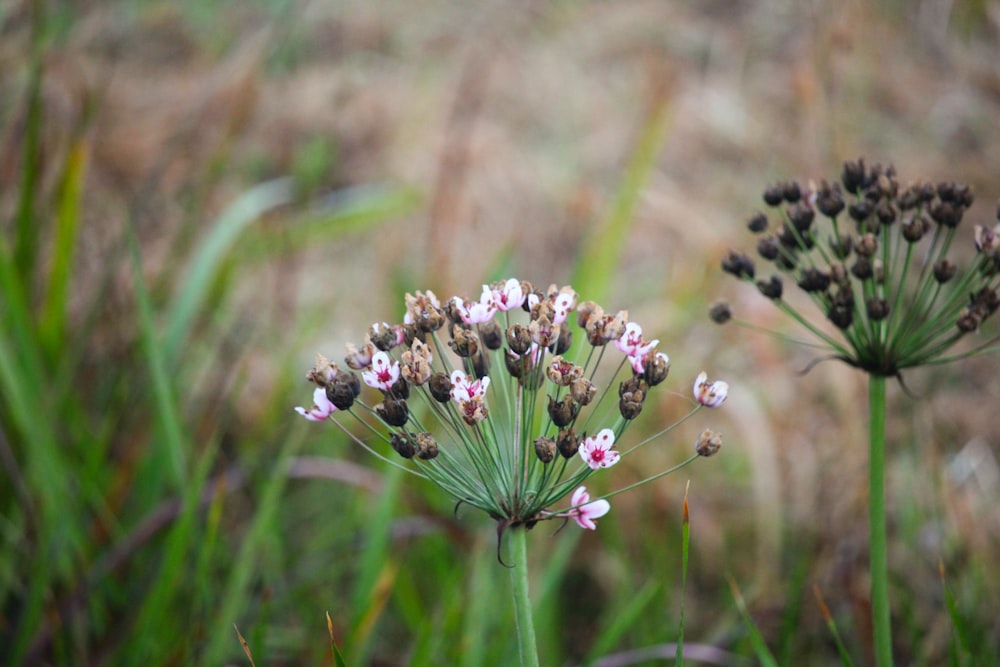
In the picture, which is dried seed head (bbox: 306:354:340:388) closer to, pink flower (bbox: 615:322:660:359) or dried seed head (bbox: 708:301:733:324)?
pink flower (bbox: 615:322:660:359)

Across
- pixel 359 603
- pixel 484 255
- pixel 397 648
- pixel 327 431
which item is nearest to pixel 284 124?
pixel 484 255

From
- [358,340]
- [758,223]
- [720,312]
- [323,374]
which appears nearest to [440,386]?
[323,374]

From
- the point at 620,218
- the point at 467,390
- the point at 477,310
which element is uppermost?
the point at 620,218

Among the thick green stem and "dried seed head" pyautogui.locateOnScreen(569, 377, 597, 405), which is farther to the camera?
the thick green stem

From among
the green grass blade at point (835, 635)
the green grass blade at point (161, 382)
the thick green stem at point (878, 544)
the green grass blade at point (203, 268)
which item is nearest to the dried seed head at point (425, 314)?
the thick green stem at point (878, 544)

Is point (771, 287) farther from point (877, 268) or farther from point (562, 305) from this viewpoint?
point (562, 305)

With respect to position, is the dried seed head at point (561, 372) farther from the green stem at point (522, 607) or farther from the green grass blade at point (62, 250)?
the green grass blade at point (62, 250)

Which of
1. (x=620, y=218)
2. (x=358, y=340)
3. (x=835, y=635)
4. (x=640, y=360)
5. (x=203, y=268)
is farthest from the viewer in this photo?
(x=358, y=340)

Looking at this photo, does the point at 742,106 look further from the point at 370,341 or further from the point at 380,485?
the point at 370,341

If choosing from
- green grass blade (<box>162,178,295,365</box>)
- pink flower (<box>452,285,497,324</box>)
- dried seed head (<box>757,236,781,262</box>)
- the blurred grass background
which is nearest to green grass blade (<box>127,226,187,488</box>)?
the blurred grass background
